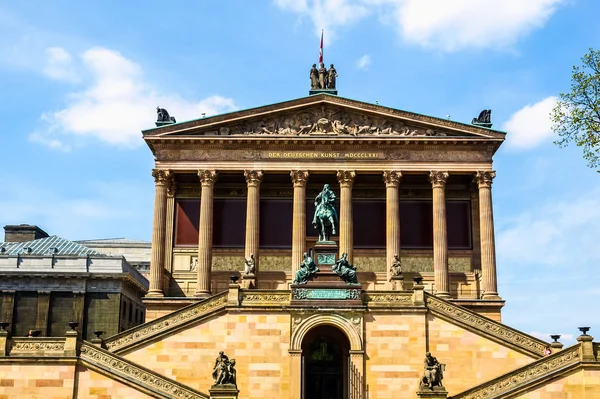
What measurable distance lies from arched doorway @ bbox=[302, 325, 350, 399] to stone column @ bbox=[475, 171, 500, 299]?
1744 centimetres

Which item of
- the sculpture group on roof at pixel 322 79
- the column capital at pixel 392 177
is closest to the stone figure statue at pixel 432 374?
the column capital at pixel 392 177

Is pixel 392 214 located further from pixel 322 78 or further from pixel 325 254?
pixel 325 254

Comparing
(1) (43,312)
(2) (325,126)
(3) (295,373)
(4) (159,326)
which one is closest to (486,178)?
(2) (325,126)

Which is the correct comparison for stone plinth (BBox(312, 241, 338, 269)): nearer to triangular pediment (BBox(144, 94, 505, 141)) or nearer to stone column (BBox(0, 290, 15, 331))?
triangular pediment (BBox(144, 94, 505, 141))

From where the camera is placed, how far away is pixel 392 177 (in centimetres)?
5412

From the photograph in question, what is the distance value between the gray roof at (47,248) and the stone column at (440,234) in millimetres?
30199

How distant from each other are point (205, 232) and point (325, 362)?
61.4 ft

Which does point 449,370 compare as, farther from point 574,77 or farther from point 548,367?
point 574,77

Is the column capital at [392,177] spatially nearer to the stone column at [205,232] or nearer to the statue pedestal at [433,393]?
the stone column at [205,232]

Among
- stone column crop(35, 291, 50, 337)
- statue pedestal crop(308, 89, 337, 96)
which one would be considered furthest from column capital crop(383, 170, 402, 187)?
stone column crop(35, 291, 50, 337)

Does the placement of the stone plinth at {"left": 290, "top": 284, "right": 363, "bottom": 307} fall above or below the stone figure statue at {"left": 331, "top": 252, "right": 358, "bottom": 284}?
below

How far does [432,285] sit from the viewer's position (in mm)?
53500

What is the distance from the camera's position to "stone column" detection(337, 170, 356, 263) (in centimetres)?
5262

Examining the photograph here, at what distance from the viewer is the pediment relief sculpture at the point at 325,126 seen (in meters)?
54.7
